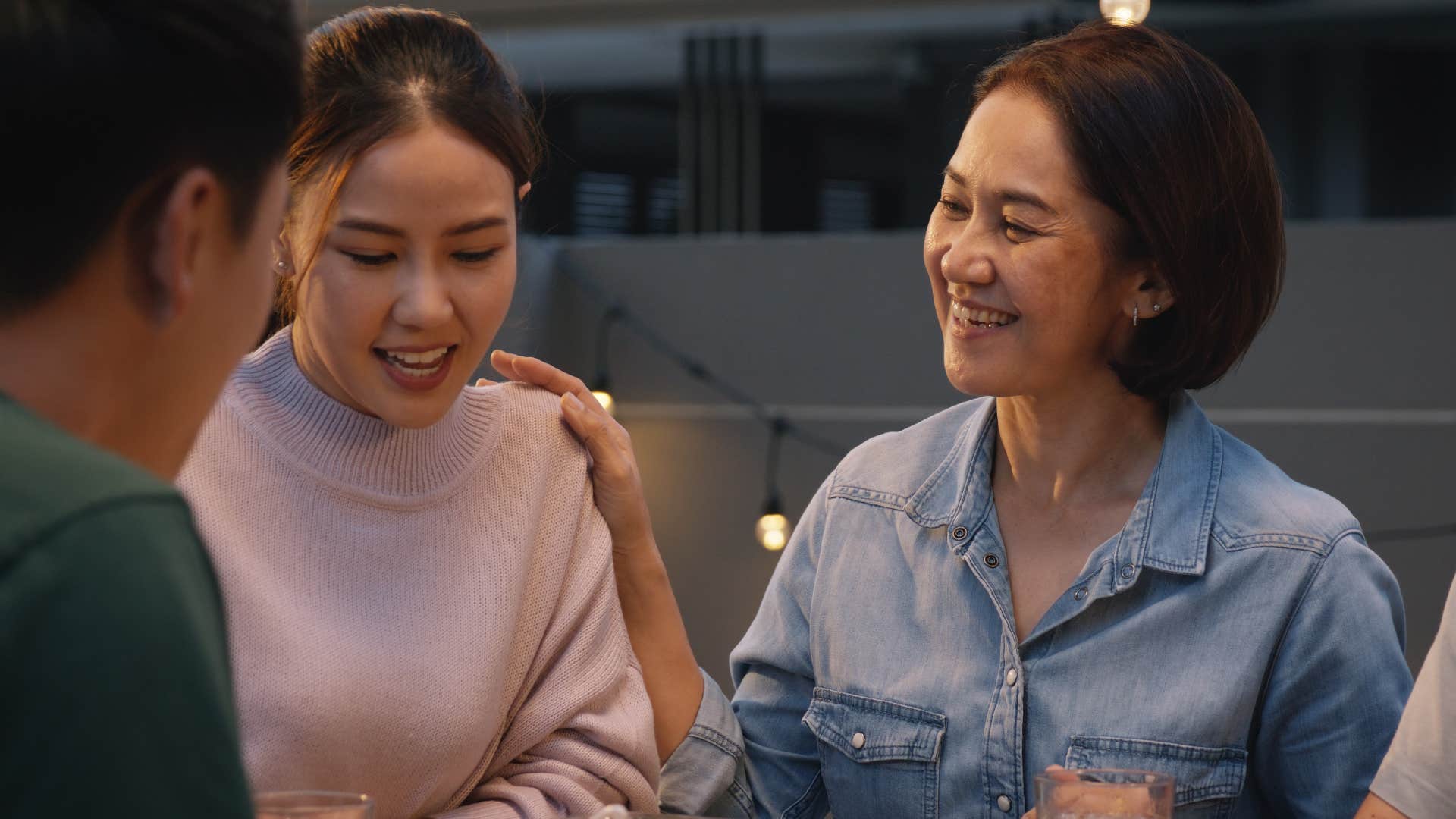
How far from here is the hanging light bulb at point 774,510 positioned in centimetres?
394

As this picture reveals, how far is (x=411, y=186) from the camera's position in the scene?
4.17ft

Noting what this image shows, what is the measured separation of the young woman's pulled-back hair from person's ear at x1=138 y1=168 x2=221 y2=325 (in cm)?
65

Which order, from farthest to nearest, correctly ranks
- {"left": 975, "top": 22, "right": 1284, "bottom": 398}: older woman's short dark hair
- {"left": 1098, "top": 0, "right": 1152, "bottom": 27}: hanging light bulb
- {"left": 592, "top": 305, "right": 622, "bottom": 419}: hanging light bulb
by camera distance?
{"left": 592, "top": 305, "right": 622, "bottom": 419}: hanging light bulb → {"left": 1098, "top": 0, "right": 1152, "bottom": 27}: hanging light bulb → {"left": 975, "top": 22, "right": 1284, "bottom": 398}: older woman's short dark hair

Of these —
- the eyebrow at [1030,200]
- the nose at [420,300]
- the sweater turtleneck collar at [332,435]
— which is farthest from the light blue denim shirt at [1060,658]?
the nose at [420,300]

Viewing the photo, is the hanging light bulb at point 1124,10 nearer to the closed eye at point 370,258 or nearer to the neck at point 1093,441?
the neck at point 1093,441

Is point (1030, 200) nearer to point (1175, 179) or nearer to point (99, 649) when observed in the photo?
point (1175, 179)

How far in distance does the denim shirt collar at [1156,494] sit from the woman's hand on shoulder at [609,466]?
0.31 meters

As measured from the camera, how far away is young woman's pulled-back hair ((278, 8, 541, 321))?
4.22 ft

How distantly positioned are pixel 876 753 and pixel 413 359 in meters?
0.59

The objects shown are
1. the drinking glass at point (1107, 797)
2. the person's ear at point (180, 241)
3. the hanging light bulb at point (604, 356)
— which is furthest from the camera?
the hanging light bulb at point (604, 356)

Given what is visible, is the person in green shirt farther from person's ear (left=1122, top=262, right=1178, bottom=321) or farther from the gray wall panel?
the gray wall panel

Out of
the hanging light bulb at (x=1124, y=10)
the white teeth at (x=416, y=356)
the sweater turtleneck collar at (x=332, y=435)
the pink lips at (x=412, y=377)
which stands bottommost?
the sweater turtleneck collar at (x=332, y=435)

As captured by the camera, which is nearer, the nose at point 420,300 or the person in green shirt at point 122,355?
the person in green shirt at point 122,355

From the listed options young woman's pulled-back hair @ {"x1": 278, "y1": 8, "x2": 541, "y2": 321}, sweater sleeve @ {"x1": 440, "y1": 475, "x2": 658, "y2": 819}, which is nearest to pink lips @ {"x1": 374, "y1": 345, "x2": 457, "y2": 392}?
young woman's pulled-back hair @ {"x1": 278, "y1": 8, "x2": 541, "y2": 321}
